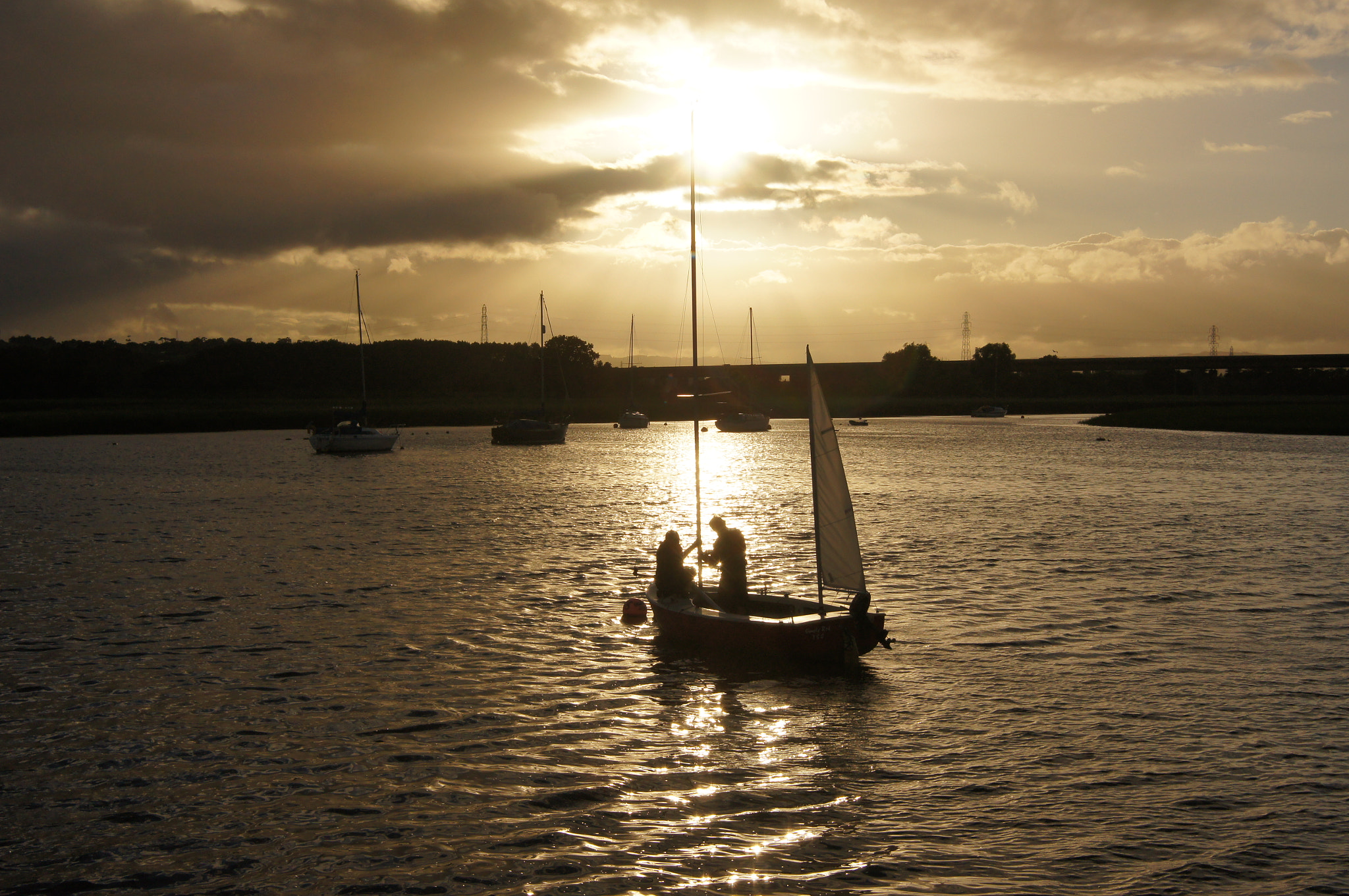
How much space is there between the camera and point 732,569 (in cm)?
2206

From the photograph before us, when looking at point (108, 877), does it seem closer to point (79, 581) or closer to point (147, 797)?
point (147, 797)

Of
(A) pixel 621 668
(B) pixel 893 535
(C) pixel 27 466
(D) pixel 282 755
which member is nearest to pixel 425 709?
(D) pixel 282 755

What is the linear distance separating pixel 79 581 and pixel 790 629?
82.2 ft

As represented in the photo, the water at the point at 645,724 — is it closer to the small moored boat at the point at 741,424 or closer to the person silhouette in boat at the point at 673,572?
the person silhouette in boat at the point at 673,572

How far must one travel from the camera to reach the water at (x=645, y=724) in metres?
11.9

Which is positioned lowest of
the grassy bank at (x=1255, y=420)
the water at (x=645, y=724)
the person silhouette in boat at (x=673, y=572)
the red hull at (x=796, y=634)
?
the water at (x=645, y=724)

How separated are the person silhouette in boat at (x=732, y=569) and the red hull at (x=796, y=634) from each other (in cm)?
45

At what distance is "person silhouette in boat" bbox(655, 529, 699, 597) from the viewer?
75.6ft

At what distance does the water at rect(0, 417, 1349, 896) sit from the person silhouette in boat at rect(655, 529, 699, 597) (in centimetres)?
143

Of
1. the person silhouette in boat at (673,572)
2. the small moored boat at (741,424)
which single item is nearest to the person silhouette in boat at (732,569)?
the person silhouette in boat at (673,572)

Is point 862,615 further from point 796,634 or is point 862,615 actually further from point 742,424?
point 742,424

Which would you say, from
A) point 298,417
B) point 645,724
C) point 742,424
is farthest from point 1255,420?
point 298,417

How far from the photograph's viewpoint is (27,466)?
88438 millimetres

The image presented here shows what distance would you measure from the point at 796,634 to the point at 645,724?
4.32m
